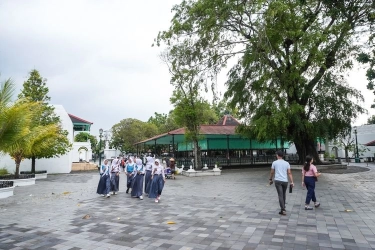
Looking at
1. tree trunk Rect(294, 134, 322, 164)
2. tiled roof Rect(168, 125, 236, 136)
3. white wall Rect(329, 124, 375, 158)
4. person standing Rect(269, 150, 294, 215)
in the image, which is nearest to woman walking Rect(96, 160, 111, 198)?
person standing Rect(269, 150, 294, 215)

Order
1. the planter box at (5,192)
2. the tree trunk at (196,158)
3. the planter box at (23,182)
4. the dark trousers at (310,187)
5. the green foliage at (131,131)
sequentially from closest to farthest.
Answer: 1. the dark trousers at (310,187)
2. the planter box at (5,192)
3. the planter box at (23,182)
4. the tree trunk at (196,158)
5. the green foliage at (131,131)

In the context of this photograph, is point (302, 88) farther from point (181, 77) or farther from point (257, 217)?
point (257, 217)

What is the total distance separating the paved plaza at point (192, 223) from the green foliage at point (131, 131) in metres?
42.8

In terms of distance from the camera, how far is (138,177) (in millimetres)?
11133

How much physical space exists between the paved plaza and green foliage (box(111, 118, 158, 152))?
42.8m

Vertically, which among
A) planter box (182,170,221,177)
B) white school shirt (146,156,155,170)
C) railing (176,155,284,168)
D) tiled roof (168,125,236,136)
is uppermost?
tiled roof (168,125,236,136)

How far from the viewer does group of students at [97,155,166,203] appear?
10.4 metres

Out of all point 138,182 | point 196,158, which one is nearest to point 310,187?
point 138,182

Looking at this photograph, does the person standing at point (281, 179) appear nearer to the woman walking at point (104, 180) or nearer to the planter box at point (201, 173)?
the woman walking at point (104, 180)

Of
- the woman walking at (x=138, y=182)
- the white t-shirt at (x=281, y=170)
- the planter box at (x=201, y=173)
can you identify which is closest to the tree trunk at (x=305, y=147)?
the planter box at (x=201, y=173)

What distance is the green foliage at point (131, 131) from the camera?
5322cm

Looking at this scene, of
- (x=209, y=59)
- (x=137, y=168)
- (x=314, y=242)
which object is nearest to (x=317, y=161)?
(x=209, y=59)

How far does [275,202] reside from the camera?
30.3ft

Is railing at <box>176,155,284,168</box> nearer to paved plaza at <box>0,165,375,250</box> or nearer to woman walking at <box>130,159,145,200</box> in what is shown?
woman walking at <box>130,159,145,200</box>
